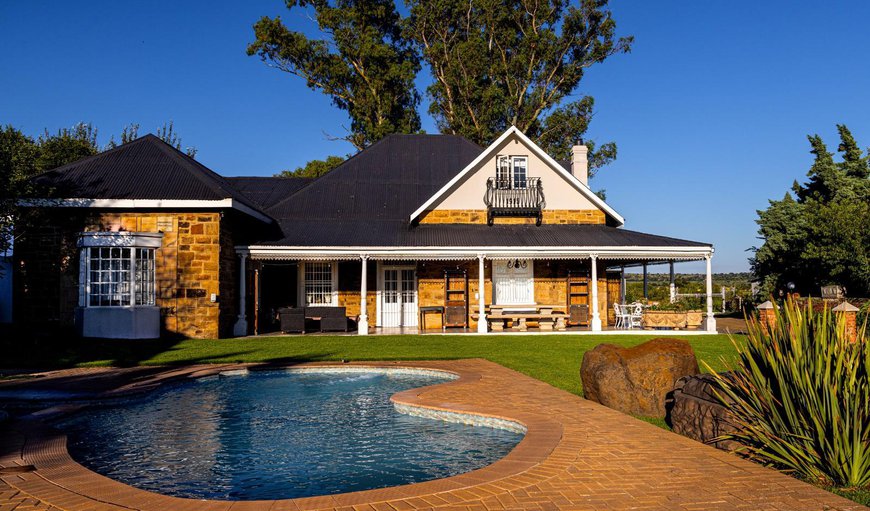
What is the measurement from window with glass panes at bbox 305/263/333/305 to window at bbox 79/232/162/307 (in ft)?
18.3

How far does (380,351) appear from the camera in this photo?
572 inches

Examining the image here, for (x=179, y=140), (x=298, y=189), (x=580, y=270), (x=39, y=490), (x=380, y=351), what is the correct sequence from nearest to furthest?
(x=39, y=490) < (x=380, y=351) < (x=580, y=270) < (x=298, y=189) < (x=179, y=140)

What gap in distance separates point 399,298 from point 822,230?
52.3 ft

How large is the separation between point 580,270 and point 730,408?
16115 mm

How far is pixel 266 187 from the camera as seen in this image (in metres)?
25.2

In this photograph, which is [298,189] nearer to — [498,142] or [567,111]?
[498,142]

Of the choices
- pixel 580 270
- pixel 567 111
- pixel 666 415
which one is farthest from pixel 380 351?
pixel 567 111

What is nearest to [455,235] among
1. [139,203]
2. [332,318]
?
[332,318]

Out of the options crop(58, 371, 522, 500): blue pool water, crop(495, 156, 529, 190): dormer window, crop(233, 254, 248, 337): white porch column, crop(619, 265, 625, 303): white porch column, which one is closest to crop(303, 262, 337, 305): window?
crop(233, 254, 248, 337): white porch column

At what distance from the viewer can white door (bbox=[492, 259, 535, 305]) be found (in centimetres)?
2188

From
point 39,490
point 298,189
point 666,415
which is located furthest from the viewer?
point 298,189

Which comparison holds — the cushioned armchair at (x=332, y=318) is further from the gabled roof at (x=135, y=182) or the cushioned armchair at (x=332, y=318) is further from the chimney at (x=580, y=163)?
the chimney at (x=580, y=163)

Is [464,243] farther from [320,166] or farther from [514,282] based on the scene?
[320,166]

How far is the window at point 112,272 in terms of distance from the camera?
54.9 ft
